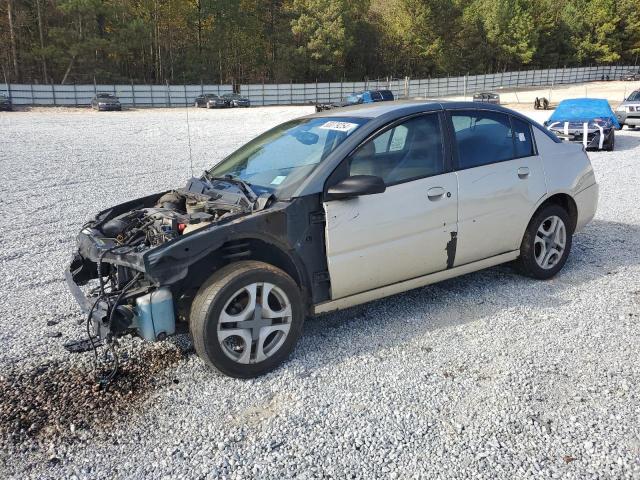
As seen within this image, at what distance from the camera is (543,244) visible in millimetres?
4980

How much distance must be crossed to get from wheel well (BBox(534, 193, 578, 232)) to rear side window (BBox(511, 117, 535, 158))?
1.62ft

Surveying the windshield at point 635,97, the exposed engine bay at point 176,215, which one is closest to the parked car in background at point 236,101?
the windshield at point 635,97

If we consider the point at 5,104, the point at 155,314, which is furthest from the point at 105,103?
the point at 155,314

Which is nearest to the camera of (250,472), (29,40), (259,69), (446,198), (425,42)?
(250,472)

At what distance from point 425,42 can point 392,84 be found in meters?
14.3

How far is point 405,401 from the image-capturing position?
3227mm

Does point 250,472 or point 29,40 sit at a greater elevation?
point 29,40

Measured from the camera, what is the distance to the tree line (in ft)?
166

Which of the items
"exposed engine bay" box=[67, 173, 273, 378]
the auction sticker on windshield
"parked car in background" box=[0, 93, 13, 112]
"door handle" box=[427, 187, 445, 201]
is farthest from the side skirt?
"parked car in background" box=[0, 93, 13, 112]

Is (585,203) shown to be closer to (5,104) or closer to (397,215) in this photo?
(397,215)

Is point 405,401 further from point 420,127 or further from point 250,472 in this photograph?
point 420,127

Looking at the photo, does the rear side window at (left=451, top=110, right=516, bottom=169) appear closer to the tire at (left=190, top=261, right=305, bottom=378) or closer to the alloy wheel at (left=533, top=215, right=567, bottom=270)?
the alloy wheel at (left=533, top=215, right=567, bottom=270)

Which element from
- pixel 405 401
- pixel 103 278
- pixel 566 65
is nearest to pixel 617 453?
pixel 405 401

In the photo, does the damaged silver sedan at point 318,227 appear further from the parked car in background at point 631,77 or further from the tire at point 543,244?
the parked car in background at point 631,77
